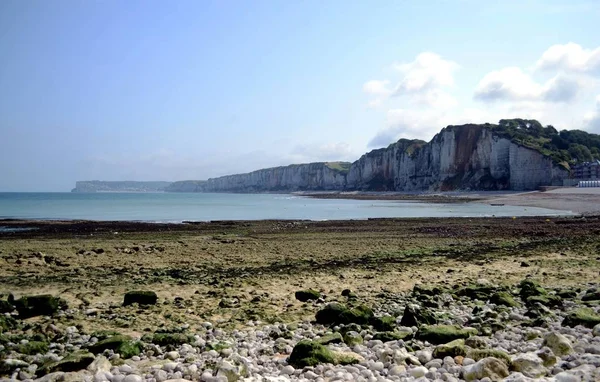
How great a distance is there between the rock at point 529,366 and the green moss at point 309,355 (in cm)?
181

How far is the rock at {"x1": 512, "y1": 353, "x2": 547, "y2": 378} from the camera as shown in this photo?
13.4ft

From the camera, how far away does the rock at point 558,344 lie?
457 centimetres

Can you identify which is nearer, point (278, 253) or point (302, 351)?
point (302, 351)

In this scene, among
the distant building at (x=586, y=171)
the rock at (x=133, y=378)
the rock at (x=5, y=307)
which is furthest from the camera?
the distant building at (x=586, y=171)

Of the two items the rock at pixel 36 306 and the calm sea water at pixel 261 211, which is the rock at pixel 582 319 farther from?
the calm sea water at pixel 261 211

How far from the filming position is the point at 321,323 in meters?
6.63

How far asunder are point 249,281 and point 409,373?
6381mm

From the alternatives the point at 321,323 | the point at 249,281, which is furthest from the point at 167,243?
the point at 321,323

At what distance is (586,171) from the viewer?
71.5 m

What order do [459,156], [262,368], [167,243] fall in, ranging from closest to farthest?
1. [262,368]
2. [167,243]
3. [459,156]

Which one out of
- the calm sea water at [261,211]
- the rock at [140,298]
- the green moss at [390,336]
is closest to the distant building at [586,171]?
the calm sea water at [261,211]

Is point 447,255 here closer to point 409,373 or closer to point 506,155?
point 409,373

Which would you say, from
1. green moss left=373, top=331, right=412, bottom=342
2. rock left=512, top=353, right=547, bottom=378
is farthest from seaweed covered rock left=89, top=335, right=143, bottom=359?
rock left=512, top=353, right=547, bottom=378

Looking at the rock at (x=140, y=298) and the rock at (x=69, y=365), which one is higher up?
the rock at (x=69, y=365)
